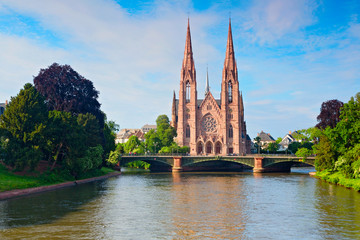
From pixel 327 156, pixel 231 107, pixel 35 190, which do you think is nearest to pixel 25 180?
pixel 35 190

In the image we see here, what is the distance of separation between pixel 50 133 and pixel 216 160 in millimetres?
53500

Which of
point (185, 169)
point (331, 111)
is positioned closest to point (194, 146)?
point (185, 169)

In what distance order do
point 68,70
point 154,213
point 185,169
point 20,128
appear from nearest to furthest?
point 154,213, point 20,128, point 68,70, point 185,169

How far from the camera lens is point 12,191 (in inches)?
1693

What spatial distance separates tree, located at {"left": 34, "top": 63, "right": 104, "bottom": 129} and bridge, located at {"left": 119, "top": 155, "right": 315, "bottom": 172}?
83.4 feet

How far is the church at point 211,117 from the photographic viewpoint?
131 metres

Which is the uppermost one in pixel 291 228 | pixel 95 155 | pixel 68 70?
pixel 68 70

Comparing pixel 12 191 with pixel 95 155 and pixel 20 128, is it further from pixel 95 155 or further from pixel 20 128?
pixel 95 155

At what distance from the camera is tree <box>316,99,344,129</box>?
77062 millimetres

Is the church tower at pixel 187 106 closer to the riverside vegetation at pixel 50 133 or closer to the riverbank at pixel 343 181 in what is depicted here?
the riverside vegetation at pixel 50 133

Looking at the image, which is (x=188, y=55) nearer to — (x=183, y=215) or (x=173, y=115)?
(x=173, y=115)

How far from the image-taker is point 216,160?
9856 cm

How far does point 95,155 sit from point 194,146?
6742cm

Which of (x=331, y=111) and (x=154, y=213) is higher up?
(x=331, y=111)
